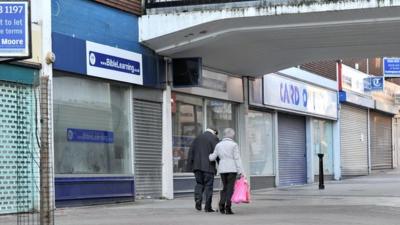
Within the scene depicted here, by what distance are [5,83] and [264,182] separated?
499 inches

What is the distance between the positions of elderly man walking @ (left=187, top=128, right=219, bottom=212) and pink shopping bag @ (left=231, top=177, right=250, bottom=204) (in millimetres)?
537

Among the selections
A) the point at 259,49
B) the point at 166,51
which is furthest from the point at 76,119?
the point at 259,49

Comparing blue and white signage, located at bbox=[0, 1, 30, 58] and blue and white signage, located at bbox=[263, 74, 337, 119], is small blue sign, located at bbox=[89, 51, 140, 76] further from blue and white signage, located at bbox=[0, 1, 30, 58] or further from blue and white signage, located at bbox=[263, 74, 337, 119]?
blue and white signage, located at bbox=[263, 74, 337, 119]

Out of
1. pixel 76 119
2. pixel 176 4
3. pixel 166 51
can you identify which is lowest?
pixel 76 119

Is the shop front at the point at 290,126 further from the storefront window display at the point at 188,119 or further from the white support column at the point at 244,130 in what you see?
the storefront window display at the point at 188,119

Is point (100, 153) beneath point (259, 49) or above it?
beneath

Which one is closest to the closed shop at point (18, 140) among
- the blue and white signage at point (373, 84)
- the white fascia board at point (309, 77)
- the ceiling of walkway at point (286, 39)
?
the ceiling of walkway at point (286, 39)

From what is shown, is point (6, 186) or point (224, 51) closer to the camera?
point (6, 186)

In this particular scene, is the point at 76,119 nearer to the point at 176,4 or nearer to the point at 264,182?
the point at 176,4

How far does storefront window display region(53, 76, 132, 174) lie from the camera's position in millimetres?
13750

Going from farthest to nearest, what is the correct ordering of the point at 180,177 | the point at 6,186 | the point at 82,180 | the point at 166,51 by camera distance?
the point at 180,177 → the point at 166,51 → the point at 82,180 → the point at 6,186

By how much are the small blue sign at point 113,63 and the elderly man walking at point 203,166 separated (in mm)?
3080

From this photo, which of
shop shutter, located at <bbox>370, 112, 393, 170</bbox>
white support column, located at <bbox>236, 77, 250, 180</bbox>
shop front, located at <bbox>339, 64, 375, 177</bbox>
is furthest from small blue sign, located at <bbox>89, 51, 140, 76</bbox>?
shop shutter, located at <bbox>370, 112, 393, 170</bbox>

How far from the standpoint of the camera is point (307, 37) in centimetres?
1698
